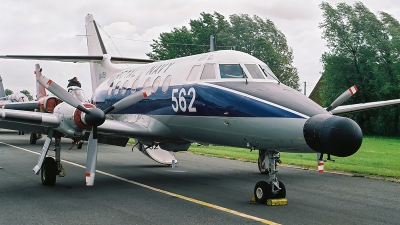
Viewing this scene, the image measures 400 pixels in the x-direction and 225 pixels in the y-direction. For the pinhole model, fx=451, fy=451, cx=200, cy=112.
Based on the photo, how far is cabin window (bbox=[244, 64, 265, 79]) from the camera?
995 cm

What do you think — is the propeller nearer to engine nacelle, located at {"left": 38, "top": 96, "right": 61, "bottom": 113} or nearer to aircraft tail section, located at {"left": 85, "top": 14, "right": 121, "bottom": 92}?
aircraft tail section, located at {"left": 85, "top": 14, "right": 121, "bottom": 92}

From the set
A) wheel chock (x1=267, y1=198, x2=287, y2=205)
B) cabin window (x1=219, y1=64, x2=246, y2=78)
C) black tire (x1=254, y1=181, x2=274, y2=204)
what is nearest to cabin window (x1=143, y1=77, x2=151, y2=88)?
cabin window (x1=219, y1=64, x2=246, y2=78)

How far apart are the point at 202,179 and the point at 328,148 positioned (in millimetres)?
5741

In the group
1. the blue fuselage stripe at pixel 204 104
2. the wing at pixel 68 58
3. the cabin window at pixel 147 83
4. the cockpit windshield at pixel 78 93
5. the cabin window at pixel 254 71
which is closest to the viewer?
the blue fuselage stripe at pixel 204 104

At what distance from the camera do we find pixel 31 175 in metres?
13.5

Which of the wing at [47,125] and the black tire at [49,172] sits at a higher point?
the wing at [47,125]

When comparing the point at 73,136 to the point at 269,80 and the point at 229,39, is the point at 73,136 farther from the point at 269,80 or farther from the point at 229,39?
the point at 229,39

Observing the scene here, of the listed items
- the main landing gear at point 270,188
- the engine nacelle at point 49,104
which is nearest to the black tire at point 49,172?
the main landing gear at point 270,188

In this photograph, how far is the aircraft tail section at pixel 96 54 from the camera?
18.0 metres

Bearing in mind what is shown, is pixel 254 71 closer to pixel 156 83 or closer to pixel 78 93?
pixel 156 83

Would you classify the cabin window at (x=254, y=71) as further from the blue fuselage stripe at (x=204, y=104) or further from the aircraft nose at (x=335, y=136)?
the aircraft nose at (x=335, y=136)

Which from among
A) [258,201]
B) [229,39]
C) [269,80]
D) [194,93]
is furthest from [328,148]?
[229,39]

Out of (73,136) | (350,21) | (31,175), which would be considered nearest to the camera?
(73,136)

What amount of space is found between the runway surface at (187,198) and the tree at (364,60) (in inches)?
1304
